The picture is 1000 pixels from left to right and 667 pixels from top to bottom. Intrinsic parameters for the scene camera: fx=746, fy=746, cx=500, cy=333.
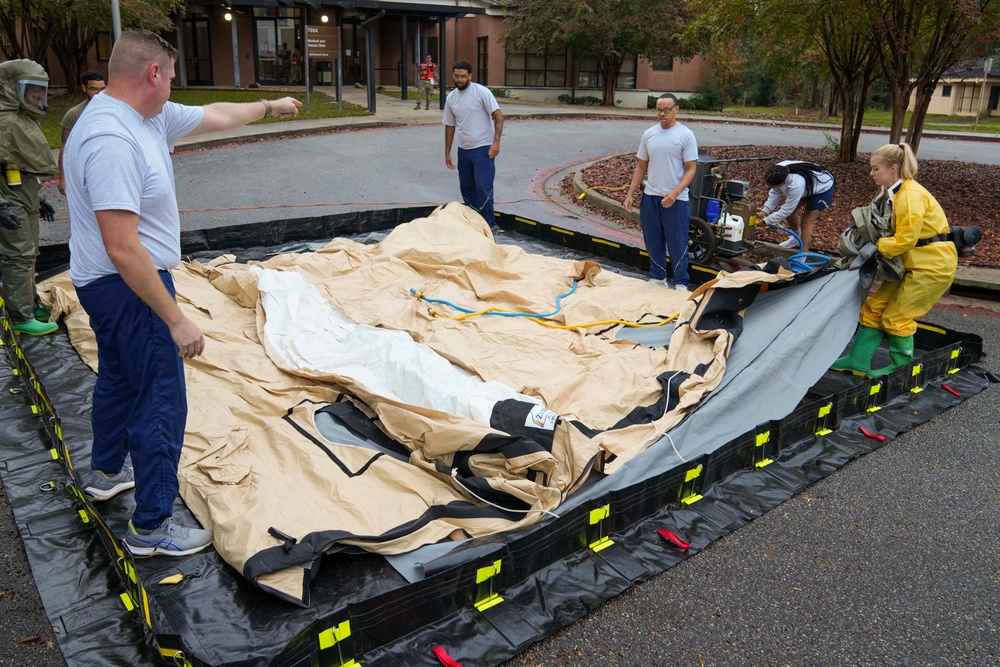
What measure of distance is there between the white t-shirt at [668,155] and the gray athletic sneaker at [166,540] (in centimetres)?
434

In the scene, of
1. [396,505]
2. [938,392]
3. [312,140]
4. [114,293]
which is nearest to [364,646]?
[396,505]

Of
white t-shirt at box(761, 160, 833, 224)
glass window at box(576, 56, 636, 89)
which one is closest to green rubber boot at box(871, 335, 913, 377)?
white t-shirt at box(761, 160, 833, 224)

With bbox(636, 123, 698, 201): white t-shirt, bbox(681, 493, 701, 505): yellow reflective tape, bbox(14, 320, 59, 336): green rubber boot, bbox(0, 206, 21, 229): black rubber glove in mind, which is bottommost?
bbox(681, 493, 701, 505): yellow reflective tape

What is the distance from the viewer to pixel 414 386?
155 inches

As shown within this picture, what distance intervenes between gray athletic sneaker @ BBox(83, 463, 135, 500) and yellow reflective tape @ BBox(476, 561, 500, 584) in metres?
1.61

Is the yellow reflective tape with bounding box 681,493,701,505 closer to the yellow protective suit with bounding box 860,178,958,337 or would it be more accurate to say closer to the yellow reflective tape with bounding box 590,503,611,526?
the yellow reflective tape with bounding box 590,503,611,526

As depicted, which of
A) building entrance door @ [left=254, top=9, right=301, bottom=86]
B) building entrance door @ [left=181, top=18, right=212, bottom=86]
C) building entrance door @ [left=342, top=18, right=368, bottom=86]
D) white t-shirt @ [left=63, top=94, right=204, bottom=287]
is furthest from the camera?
building entrance door @ [left=342, top=18, right=368, bottom=86]

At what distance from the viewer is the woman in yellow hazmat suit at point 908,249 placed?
4.33 m

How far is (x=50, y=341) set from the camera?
486 cm

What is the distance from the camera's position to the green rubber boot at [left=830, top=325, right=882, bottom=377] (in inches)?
185

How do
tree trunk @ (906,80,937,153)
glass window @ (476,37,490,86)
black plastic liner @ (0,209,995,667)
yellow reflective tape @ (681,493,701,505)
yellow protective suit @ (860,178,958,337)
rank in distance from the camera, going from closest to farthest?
black plastic liner @ (0,209,995,667)
yellow reflective tape @ (681,493,701,505)
yellow protective suit @ (860,178,958,337)
tree trunk @ (906,80,937,153)
glass window @ (476,37,490,86)

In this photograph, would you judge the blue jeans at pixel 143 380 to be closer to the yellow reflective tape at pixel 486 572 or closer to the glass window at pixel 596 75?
the yellow reflective tape at pixel 486 572

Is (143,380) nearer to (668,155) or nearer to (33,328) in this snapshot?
(33,328)

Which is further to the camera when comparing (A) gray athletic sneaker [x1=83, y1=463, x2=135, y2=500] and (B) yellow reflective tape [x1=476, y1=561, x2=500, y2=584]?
(A) gray athletic sneaker [x1=83, y1=463, x2=135, y2=500]
